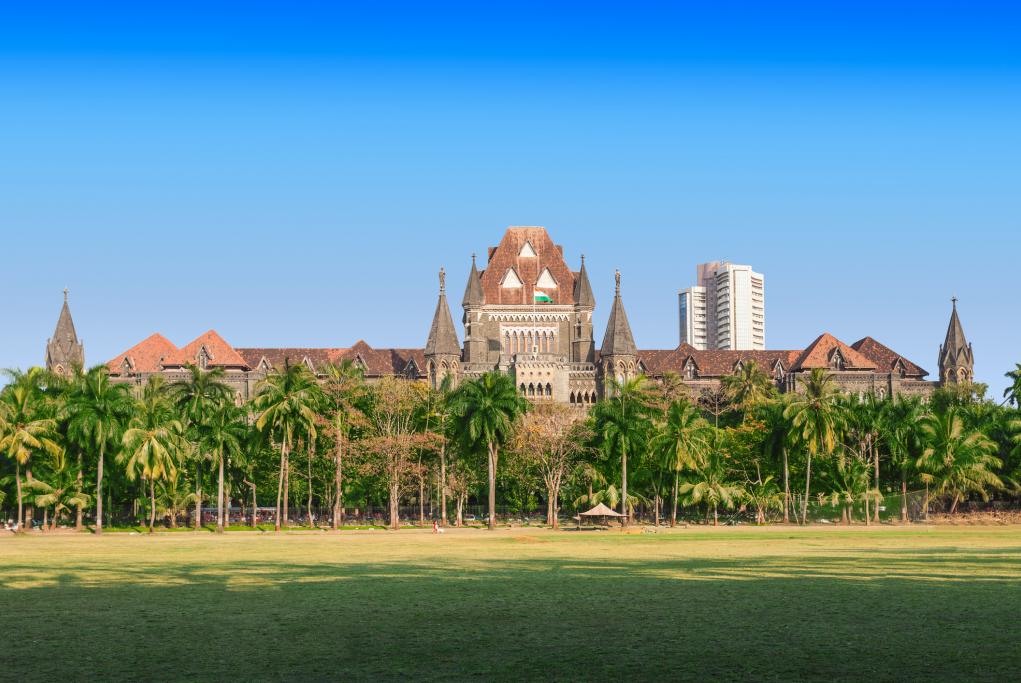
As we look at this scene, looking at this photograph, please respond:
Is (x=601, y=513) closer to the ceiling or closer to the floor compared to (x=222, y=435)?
closer to the floor

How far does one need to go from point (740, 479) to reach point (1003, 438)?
20.0m

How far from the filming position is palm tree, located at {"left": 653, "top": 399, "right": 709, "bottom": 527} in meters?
85.4

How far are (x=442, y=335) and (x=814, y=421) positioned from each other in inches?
2546

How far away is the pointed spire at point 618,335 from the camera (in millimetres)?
144875

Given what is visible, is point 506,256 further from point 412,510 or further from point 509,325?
point 412,510

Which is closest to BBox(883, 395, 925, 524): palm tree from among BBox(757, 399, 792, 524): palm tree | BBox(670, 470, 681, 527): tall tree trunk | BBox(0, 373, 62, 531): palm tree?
BBox(757, 399, 792, 524): palm tree

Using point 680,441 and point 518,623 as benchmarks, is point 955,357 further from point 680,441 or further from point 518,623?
point 518,623

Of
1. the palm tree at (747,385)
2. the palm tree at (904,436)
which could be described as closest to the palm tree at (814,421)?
the palm tree at (904,436)

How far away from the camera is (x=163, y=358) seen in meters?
153

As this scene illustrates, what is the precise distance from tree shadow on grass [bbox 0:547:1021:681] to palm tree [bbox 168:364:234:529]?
46656 millimetres

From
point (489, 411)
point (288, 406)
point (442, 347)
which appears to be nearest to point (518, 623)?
point (489, 411)

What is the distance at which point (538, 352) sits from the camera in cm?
14950

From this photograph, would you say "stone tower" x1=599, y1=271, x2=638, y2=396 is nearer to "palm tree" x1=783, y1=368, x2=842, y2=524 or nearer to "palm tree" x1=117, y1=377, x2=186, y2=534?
"palm tree" x1=783, y1=368, x2=842, y2=524

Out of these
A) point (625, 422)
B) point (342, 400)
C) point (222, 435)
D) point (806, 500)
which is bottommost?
point (806, 500)
